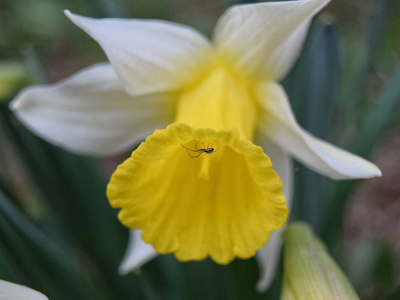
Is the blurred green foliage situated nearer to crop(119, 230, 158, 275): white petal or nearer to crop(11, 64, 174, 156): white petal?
crop(119, 230, 158, 275): white petal

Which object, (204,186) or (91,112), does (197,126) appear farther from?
(91,112)

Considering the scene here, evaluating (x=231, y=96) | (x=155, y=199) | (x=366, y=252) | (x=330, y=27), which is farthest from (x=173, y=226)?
(x=366, y=252)

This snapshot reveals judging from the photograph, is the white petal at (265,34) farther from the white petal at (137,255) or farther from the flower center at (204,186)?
the white petal at (137,255)

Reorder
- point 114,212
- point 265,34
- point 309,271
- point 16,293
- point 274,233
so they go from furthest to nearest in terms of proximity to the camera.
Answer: point 114,212, point 274,233, point 265,34, point 309,271, point 16,293

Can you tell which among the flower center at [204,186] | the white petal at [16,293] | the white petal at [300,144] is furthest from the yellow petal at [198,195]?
the white petal at [16,293]

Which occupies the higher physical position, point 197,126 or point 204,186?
point 197,126

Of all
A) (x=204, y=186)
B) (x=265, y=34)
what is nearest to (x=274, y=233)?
(x=204, y=186)

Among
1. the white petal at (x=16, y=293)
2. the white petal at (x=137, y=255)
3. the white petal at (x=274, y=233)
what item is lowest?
the white petal at (x=137, y=255)
